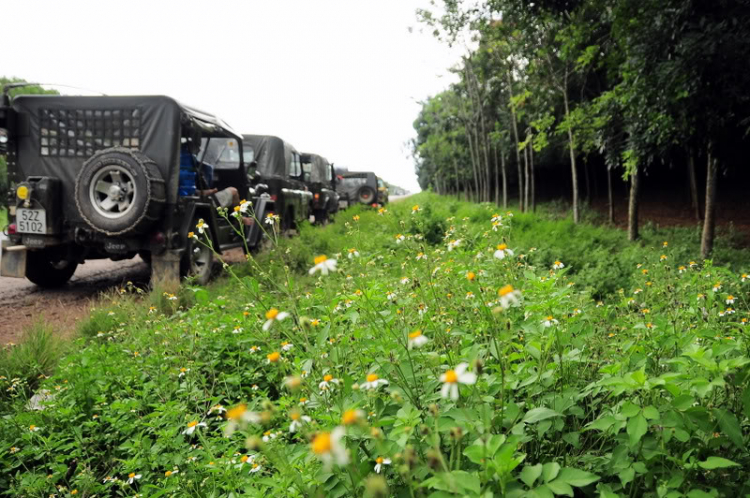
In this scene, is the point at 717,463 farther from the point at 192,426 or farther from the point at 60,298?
the point at 60,298

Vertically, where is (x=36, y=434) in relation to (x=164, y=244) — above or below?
below

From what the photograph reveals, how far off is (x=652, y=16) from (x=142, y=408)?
8041 millimetres

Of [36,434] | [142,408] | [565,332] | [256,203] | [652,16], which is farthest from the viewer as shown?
[256,203]

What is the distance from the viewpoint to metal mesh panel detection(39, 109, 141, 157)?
22.1 feet

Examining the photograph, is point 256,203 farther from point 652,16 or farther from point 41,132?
point 652,16

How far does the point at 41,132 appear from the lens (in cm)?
674

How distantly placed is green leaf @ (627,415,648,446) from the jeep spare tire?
5.89 meters

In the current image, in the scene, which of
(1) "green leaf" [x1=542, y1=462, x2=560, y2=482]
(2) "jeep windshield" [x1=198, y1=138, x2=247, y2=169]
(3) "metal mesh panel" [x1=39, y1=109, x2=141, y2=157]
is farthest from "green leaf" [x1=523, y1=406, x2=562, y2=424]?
(2) "jeep windshield" [x1=198, y1=138, x2=247, y2=169]

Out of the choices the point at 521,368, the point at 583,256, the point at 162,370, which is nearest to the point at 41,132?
the point at 162,370

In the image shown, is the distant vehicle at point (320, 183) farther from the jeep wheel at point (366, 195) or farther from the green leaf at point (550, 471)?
the green leaf at point (550, 471)

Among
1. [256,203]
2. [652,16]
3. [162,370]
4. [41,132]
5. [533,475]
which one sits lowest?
[162,370]

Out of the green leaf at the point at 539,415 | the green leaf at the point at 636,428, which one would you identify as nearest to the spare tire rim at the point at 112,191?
Answer: the green leaf at the point at 539,415

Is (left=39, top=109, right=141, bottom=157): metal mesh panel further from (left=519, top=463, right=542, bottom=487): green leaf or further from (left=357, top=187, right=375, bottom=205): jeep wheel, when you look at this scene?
(left=357, top=187, right=375, bottom=205): jeep wheel

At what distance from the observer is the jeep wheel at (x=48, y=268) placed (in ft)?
22.8
